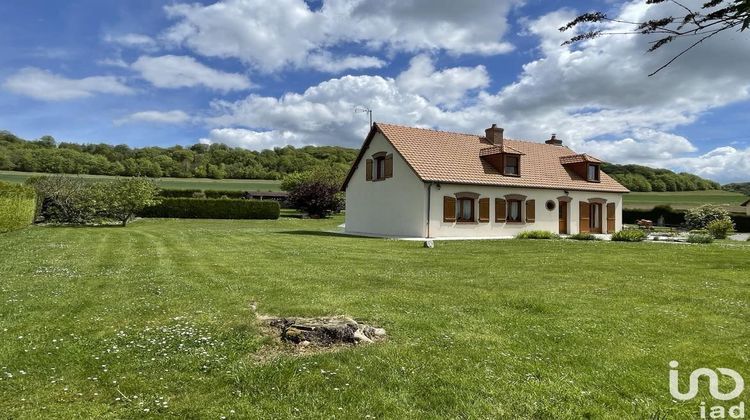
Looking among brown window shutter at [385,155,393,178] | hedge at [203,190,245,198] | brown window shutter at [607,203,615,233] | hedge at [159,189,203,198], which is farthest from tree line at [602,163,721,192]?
hedge at [159,189,203,198]

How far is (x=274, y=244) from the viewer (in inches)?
708

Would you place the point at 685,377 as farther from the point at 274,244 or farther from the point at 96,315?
the point at 274,244

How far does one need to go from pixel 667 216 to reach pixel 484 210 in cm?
2491

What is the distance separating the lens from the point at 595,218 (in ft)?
97.0

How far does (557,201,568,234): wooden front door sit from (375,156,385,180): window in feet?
35.6

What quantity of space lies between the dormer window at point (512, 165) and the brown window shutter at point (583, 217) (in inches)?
214

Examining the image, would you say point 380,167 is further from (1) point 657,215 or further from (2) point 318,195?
(1) point 657,215

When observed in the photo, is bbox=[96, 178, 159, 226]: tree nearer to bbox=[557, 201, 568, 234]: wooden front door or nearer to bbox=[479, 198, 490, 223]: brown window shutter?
bbox=[479, 198, 490, 223]: brown window shutter

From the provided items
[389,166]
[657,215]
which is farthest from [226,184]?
[657,215]

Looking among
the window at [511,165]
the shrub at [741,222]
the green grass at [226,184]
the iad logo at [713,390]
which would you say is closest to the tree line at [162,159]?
the green grass at [226,184]

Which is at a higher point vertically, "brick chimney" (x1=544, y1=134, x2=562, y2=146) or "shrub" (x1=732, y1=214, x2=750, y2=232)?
"brick chimney" (x1=544, y1=134, x2=562, y2=146)

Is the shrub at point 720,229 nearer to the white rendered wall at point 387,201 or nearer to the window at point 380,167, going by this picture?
the white rendered wall at point 387,201

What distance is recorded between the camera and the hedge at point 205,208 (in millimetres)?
40719

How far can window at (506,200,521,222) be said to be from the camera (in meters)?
26.0
